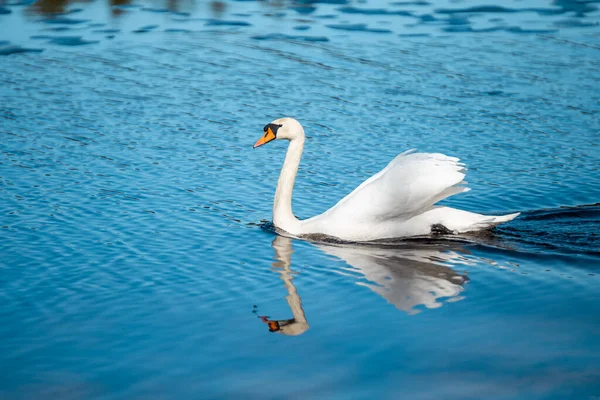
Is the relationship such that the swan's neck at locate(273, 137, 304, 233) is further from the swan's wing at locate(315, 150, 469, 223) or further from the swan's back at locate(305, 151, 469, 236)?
the swan's wing at locate(315, 150, 469, 223)

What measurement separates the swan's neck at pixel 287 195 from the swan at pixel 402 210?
1 cm

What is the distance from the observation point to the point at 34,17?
22.1 metres

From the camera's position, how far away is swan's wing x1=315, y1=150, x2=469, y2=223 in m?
9.08

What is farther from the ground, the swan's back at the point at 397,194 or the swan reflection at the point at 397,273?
the swan's back at the point at 397,194

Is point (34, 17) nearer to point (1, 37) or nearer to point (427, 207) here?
point (1, 37)

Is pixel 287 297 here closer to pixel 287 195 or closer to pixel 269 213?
pixel 287 195

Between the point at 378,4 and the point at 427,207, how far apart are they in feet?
51.1

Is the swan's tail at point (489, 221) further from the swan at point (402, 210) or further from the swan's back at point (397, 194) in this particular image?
the swan's back at point (397, 194)

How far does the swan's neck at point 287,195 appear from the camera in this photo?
31.5ft

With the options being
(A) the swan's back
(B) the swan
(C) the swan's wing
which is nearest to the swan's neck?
(B) the swan

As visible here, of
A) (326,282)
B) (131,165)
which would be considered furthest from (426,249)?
(131,165)

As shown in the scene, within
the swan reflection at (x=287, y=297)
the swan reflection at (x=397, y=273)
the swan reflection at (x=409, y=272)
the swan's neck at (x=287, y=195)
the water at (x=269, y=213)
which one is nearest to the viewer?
the water at (x=269, y=213)

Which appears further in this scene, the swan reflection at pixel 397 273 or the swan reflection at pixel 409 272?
the swan reflection at pixel 409 272

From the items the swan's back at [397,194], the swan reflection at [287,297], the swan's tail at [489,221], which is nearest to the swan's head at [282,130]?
the swan's back at [397,194]
